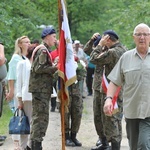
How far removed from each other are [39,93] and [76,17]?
68.7 feet

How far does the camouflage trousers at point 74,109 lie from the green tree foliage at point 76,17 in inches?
236

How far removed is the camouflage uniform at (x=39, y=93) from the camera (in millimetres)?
8311

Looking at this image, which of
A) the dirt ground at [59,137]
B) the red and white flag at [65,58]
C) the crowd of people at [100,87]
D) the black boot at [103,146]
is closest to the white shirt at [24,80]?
the crowd of people at [100,87]

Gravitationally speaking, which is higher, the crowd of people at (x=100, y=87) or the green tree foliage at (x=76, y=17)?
the green tree foliage at (x=76, y=17)

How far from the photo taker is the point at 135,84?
6.65m

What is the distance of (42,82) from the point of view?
8.34 metres

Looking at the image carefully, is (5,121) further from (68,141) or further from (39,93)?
(39,93)

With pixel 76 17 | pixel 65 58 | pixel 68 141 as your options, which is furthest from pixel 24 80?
pixel 76 17

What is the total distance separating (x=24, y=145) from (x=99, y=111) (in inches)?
57.4

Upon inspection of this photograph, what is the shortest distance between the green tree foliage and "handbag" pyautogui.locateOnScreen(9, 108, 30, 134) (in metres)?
6.85

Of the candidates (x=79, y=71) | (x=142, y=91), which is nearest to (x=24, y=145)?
(x=79, y=71)

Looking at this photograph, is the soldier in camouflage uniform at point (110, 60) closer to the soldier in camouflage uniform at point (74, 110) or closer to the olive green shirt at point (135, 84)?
the soldier in camouflage uniform at point (74, 110)

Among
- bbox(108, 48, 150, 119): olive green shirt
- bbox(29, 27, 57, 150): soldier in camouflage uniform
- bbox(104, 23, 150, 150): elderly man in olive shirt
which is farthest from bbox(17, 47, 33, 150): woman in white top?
bbox(108, 48, 150, 119): olive green shirt

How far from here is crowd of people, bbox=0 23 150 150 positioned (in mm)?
6656
